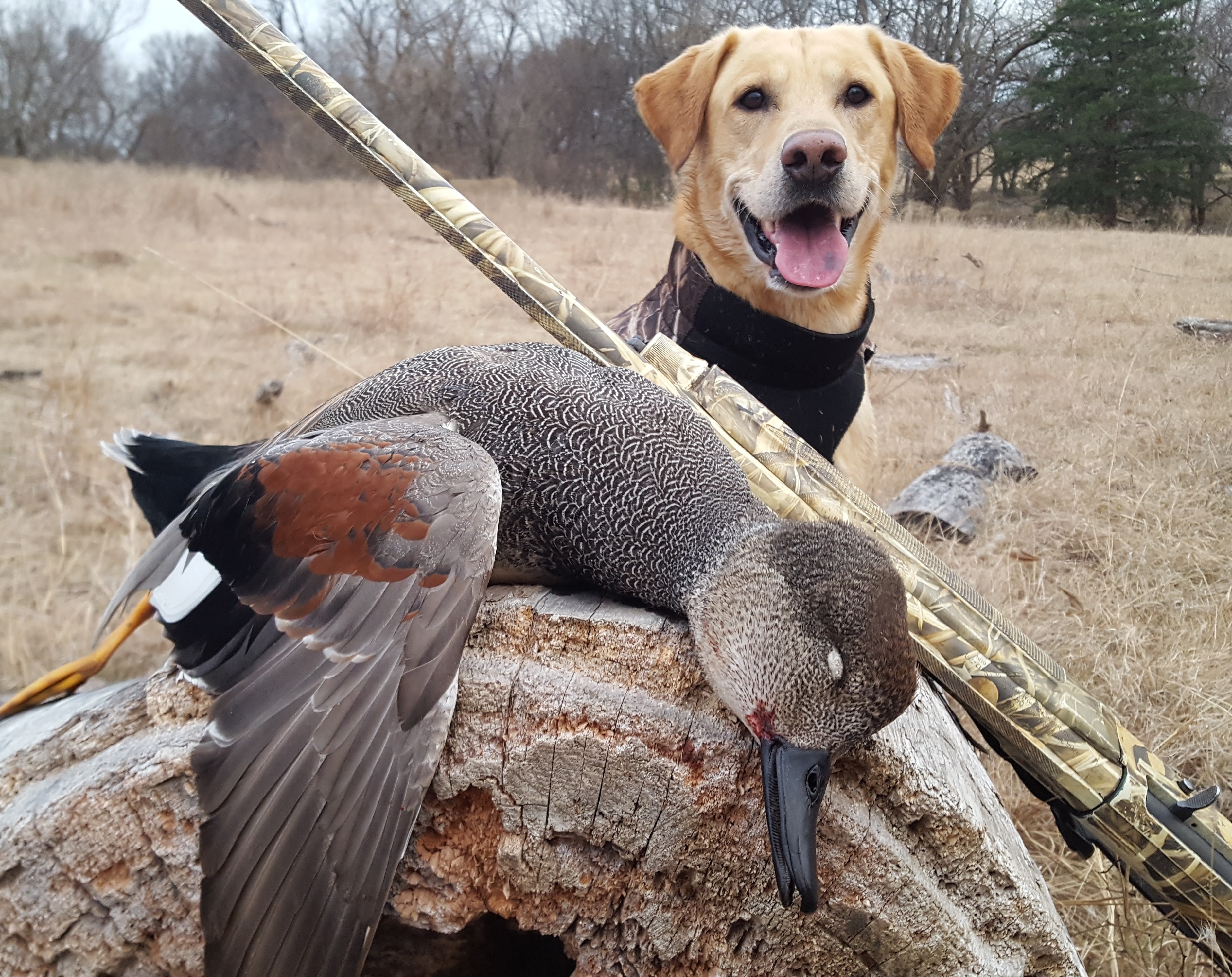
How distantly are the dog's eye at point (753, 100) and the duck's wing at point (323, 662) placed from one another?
1082 millimetres

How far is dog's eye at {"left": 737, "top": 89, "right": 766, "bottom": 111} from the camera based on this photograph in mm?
1806

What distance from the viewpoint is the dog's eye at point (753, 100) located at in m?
1.81

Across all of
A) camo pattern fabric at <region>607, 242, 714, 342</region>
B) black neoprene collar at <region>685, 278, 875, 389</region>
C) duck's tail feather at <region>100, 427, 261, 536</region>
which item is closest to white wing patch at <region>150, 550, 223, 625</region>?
duck's tail feather at <region>100, 427, 261, 536</region>

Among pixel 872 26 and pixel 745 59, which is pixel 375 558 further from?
pixel 872 26

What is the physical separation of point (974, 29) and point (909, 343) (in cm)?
118

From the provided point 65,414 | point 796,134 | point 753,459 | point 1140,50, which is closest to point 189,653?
point 753,459

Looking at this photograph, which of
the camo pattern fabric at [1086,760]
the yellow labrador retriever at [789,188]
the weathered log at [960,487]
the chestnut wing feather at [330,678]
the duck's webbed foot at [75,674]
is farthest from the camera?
the weathered log at [960,487]

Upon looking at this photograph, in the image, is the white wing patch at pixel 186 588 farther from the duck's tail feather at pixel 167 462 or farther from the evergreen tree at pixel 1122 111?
the evergreen tree at pixel 1122 111

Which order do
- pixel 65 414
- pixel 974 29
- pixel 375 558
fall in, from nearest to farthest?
pixel 375 558 < pixel 974 29 < pixel 65 414

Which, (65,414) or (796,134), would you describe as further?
(65,414)

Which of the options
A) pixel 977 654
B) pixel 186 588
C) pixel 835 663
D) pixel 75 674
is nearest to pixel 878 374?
pixel 977 654

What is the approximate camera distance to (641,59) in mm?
2307

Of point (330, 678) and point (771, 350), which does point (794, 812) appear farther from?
point (771, 350)

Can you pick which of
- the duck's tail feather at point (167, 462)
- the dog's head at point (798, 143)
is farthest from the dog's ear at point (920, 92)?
the duck's tail feather at point (167, 462)
